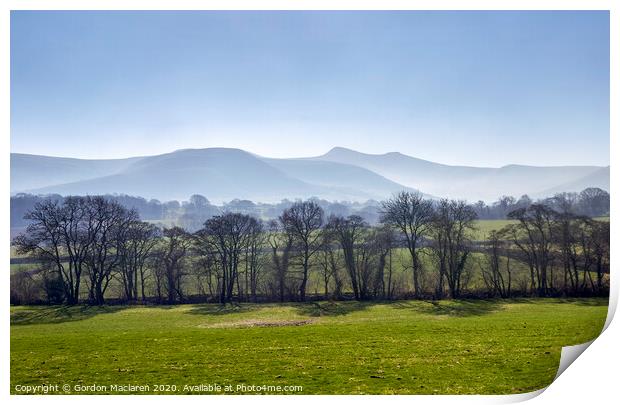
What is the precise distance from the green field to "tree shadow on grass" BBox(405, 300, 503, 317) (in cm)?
14

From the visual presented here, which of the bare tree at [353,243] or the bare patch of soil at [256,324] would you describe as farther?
the bare tree at [353,243]

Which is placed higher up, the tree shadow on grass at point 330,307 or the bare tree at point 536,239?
the bare tree at point 536,239

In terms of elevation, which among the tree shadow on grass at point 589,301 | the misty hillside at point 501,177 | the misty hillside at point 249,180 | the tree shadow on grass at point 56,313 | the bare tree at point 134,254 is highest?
the misty hillside at point 249,180

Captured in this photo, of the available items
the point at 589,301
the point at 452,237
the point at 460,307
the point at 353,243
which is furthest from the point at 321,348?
the point at 452,237

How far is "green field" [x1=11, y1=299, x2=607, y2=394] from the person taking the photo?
13.2 meters

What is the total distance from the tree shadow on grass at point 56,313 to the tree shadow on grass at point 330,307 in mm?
10041

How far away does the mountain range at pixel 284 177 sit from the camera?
1092 inches

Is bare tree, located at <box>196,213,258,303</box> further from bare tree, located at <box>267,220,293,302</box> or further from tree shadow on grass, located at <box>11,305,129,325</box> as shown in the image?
tree shadow on grass, located at <box>11,305,129,325</box>

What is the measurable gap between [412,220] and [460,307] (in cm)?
699

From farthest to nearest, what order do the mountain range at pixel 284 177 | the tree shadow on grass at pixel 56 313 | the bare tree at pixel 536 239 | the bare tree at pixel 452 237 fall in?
the mountain range at pixel 284 177
the bare tree at pixel 452 237
the bare tree at pixel 536 239
the tree shadow on grass at pixel 56 313

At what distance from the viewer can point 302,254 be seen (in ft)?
90.3

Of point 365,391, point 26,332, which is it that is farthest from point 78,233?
point 365,391

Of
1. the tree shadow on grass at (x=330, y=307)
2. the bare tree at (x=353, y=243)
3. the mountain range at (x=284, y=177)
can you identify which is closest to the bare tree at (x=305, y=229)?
the bare tree at (x=353, y=243)

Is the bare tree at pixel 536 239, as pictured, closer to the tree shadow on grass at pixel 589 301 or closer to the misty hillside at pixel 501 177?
the misty hillside at pixel 501 177
